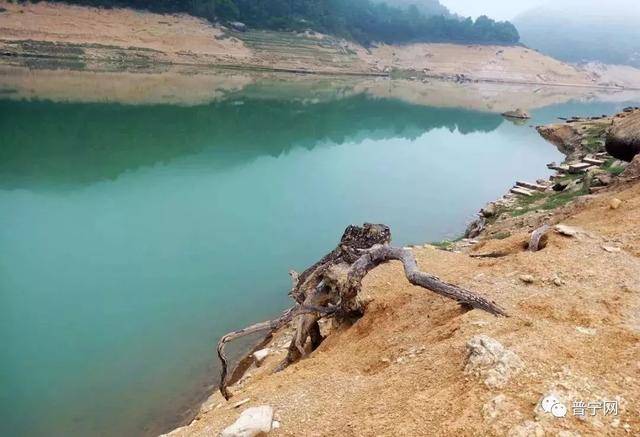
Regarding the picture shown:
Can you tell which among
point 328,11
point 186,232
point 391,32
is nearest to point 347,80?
point 328,11

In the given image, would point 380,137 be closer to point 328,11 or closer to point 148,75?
point 148,75

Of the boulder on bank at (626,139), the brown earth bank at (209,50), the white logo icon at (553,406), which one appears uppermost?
the brown earth bank at (209,50)

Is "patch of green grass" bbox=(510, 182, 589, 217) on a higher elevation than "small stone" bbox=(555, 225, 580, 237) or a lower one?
lower

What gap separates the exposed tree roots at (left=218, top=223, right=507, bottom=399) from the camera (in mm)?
6023

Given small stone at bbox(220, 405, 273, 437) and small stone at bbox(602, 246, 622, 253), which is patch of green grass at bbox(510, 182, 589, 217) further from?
small stone at bbox(220, 405, 273, 437)

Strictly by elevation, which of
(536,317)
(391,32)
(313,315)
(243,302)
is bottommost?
(243,302)

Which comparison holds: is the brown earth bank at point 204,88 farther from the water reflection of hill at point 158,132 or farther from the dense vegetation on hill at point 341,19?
the dense vegetation on hill at point 341,19

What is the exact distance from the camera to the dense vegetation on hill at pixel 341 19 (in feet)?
241

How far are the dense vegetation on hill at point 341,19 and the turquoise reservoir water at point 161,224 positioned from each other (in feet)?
145

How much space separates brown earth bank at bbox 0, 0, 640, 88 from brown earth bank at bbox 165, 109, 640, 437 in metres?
50.1

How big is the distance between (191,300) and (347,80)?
6957cm

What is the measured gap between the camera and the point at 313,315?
6801 millimetres

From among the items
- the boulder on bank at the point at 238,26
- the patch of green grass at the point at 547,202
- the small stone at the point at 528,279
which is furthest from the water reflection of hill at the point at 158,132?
the boulder on bank at the point at 238,26

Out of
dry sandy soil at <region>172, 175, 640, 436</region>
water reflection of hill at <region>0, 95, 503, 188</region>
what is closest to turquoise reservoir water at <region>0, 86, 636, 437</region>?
water reflection of hill at <region>0, 95, 503, 188</region>
